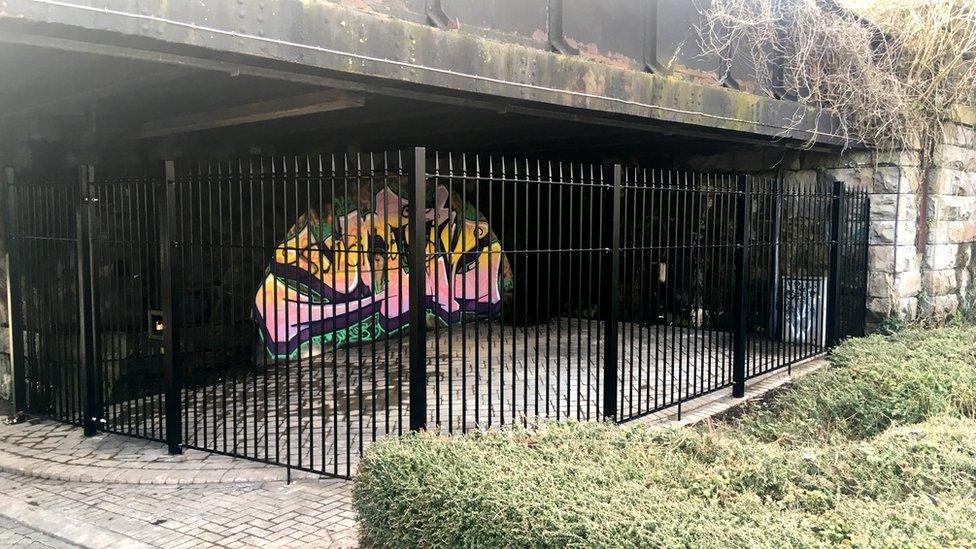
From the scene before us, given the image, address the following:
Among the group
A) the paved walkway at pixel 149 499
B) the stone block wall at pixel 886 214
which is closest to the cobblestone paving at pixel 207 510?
the paved walkway at pixel 149 499

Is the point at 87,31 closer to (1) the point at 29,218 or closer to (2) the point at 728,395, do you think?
(1) the point at 29,218

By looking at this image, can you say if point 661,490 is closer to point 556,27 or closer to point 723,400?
point 556,27

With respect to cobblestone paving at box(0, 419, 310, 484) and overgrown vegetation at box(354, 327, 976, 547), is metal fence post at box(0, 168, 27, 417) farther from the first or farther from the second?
overgrown vegetation at box(354, 327, 976, 547)

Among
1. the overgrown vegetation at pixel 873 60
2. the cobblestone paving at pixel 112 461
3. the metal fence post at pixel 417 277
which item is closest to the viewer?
the metal fence post at pixel 417 277

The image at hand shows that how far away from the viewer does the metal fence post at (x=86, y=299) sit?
5949 millimetres

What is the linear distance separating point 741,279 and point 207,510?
544 centimetres

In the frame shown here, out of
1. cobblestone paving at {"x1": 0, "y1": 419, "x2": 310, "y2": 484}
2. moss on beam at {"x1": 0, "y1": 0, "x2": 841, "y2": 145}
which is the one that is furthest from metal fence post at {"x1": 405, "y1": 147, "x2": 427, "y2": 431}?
cobblestone paving at {"x1": 0, "y1": 419, "x2": 310, "y2": 484}

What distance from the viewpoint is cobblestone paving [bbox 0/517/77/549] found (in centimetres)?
429

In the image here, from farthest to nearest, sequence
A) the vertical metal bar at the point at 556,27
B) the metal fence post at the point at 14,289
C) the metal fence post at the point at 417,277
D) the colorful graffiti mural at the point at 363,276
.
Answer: the colorful graffiti mural at the point at 363,276, the metal fence post at the point at 14,289, the vertical metal bar at the point at 556,27, the metal fence post at the point at 417,277

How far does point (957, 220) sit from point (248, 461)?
10.4 meters

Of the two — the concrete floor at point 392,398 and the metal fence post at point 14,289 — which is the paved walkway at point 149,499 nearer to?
the concrete floor at point 392,398

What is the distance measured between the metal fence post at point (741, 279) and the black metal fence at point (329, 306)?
0.07ft

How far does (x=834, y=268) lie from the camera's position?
885cm

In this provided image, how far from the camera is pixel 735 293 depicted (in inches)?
298
